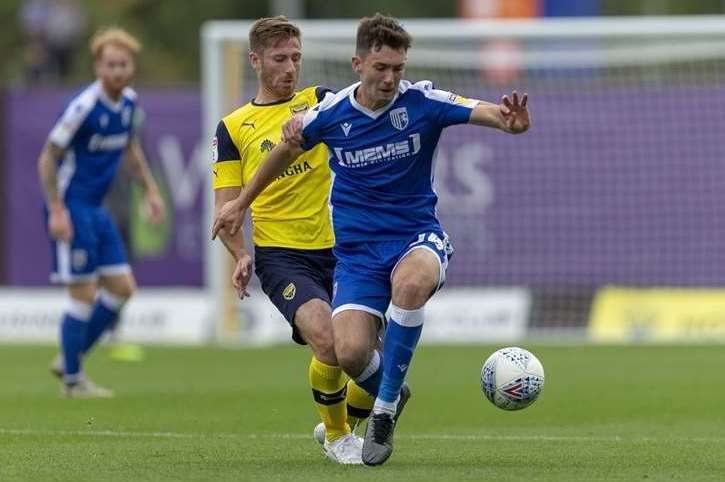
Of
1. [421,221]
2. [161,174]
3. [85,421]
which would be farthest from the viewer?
Answer: [161,174]

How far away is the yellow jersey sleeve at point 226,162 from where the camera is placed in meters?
8.85

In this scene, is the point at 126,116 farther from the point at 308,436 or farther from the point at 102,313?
the point at 308,436

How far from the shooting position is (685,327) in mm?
17609

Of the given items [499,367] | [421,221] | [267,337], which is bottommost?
[267,337]

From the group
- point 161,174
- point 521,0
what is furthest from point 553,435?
point 521,0

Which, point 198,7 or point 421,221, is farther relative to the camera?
point 198,7

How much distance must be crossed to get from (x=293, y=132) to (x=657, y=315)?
411 inches

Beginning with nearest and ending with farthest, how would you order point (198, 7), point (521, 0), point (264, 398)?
point (264, 398)
point (521, 0)
point (198, 7)

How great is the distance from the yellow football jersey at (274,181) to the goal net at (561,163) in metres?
8.84

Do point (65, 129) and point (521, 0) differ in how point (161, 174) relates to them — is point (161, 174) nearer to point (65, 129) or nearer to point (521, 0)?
point (521, 0)

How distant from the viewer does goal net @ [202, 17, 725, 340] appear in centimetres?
1814

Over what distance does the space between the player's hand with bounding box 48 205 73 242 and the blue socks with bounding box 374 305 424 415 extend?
476 centimetres

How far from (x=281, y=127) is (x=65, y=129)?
3.94 metres

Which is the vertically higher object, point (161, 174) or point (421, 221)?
point (421, 221)
